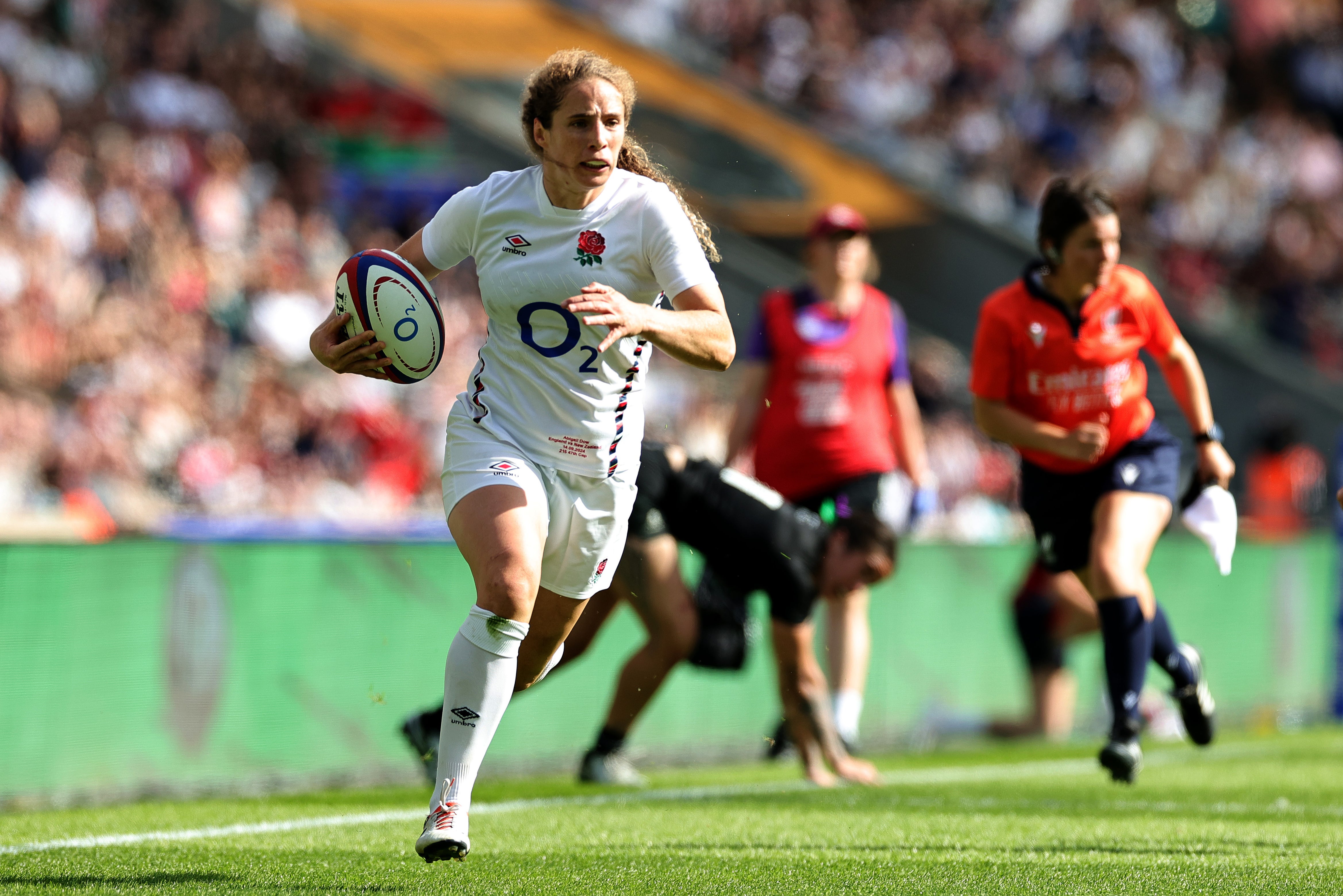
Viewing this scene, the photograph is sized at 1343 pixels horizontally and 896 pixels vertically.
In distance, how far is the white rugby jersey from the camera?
4801 mm

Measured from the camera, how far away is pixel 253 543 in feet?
24.7

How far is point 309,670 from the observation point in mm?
7676

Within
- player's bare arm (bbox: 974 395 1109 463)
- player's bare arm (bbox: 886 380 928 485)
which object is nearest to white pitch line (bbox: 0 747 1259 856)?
player's bare arm (bbox: 886 380 928 485)

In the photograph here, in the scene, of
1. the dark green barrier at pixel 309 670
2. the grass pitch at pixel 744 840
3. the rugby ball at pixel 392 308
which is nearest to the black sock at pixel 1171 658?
the grass pitch at pixel 744 840

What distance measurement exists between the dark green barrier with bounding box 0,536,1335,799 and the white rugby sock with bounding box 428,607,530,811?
48 centimetres

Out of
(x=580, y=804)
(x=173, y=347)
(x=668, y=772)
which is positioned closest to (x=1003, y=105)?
A: (x=173, y=347)

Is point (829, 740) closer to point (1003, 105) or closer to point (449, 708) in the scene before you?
point (449, 708)

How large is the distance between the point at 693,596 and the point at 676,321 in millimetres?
3146

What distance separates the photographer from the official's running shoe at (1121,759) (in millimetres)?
6031

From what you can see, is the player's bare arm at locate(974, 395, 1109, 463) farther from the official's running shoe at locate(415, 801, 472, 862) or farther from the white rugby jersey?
the official's running shoe at locate(415, 801, 472, 862)

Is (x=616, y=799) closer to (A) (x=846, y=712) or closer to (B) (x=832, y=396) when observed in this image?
(A) (x=846, y=712)

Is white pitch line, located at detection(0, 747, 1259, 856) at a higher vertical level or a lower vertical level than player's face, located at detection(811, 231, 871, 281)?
lower

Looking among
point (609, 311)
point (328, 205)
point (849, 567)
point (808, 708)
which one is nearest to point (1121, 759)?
point (808, 708)

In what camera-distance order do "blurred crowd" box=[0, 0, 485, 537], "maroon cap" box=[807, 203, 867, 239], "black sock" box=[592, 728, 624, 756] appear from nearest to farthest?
1. "black sock" box=[592, 728, 624, 756]
2. "maroon cap" box=[807, 203, 867, 239]
3. "blurred crowd" box=[0, 0, 485, 537]
